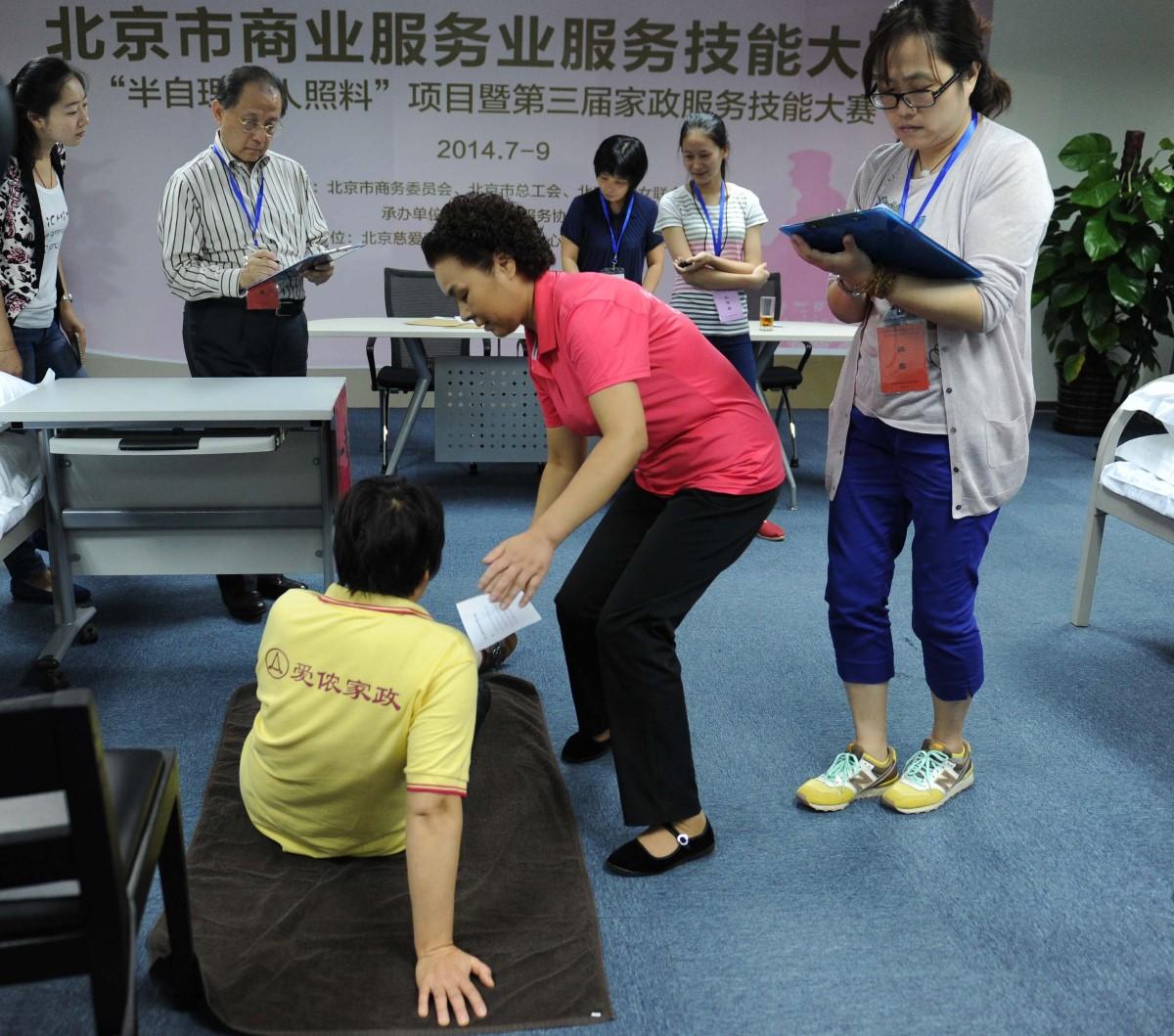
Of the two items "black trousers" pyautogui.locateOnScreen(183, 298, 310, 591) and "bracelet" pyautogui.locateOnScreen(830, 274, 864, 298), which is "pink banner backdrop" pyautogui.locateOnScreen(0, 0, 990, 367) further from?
"bracelet" pyautogui.locateOnScreen(830, 274, 864, 298)

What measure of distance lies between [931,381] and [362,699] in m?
1.08

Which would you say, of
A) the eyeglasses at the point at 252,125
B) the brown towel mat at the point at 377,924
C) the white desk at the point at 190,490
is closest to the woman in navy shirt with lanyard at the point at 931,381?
the brown towel mat at the point at 377,924

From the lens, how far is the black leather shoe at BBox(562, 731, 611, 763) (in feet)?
7.25

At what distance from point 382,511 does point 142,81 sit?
187 inches

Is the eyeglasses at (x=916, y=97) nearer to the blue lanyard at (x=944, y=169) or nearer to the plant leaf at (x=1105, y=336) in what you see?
the blue lanyard at (x=944, y=169)

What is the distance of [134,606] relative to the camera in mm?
3010

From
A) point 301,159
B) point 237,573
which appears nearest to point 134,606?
point 237,573

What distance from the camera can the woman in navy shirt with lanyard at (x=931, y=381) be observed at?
5.59ft

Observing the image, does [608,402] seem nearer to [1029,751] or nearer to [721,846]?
[721,846]

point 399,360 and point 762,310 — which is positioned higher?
point 762,310

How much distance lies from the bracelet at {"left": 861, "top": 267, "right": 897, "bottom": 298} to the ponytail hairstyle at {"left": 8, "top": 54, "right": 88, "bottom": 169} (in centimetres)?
213

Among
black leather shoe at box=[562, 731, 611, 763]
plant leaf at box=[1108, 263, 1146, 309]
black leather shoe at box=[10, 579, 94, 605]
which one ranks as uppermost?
plant leaf at box=[1108, 263, 1146, 309]

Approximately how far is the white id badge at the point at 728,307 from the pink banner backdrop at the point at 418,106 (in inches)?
109

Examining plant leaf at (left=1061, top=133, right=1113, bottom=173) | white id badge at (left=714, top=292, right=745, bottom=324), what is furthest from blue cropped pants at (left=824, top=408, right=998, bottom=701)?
plant leaf at (left=1061, top=133, right=1113, bottom=173)
